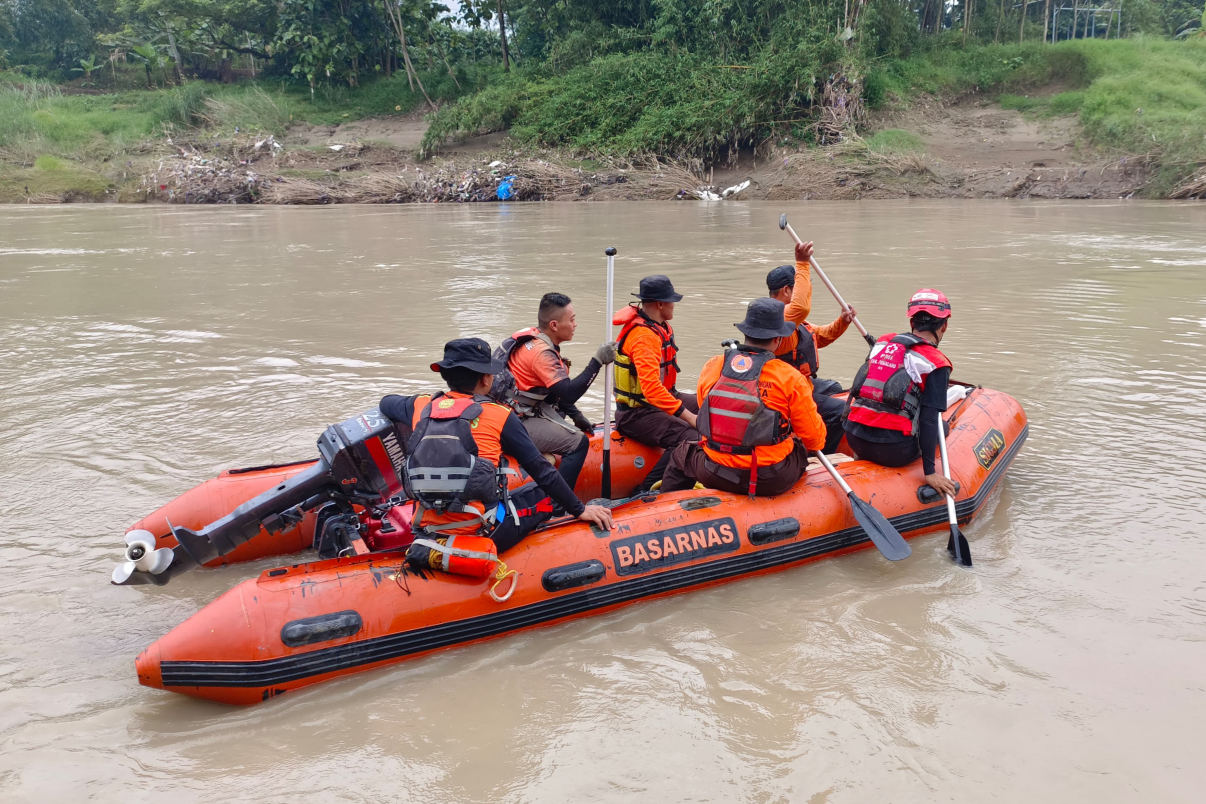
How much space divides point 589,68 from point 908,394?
2806 centimetres

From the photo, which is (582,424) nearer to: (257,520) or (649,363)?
(649,363)

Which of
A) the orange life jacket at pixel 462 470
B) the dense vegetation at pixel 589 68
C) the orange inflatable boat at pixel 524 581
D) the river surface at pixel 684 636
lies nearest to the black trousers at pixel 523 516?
the orange inflatable boat at pixel 524 581

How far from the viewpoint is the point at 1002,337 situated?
28.1ft

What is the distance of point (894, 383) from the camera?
4605mm

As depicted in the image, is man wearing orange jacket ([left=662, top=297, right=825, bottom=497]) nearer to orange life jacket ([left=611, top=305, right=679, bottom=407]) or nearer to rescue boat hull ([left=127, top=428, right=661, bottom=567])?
orange life jacket ([left=611, top=305, right=679, bottom=407])

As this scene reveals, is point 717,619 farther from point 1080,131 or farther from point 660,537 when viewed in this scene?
point 1080,131

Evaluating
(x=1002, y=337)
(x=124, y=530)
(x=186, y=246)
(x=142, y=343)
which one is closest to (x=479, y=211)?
(x=186, y=246)

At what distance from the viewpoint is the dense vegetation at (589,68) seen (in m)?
25.2

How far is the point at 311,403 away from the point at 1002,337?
6106 millimetres

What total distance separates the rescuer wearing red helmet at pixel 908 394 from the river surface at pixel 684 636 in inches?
19.7

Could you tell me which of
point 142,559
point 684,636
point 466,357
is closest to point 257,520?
point 142,559

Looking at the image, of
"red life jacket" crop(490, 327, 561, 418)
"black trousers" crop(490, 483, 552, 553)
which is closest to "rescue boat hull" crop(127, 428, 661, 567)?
"black trousers" crop(490, 483, 552, 553)

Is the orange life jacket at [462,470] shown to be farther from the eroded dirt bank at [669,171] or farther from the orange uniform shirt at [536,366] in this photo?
the eroded dirt bank at [669,171]

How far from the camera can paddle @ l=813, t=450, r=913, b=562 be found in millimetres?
4254
